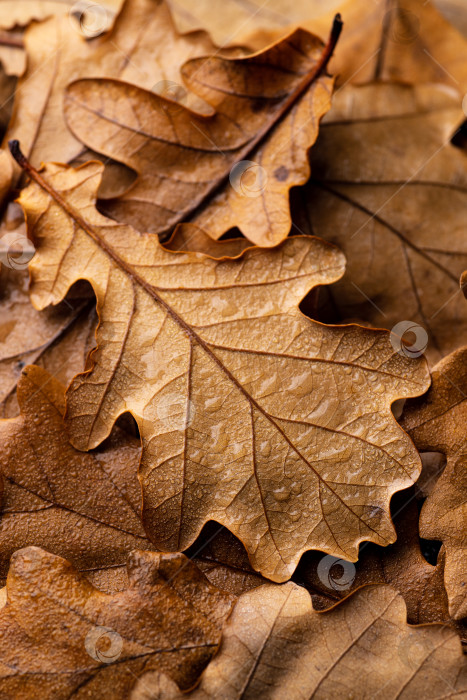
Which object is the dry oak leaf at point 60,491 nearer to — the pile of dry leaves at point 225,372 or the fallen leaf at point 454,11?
the pile of dry leaves at point 225,372

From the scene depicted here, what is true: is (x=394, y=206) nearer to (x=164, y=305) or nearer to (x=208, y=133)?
(x=208, y=133)

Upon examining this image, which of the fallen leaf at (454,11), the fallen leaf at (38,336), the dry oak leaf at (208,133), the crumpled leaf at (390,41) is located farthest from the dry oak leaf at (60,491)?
the fallen leaf at (454,11)

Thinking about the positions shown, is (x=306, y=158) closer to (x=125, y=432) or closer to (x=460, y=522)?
(x=125, y=432)

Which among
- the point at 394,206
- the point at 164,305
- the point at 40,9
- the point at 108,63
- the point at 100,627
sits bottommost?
the point at 394,206

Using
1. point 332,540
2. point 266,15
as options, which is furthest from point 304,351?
point 266,15

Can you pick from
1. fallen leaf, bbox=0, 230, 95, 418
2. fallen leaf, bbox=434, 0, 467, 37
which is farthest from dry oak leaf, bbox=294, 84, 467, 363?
fallen leaf, bbox=0, 230, 95, 418

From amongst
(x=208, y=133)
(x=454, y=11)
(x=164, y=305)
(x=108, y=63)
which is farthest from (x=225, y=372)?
(x=454, y=11)

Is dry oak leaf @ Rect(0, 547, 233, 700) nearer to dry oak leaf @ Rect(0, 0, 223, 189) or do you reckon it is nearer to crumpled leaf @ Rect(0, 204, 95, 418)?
crumpled leaf @ Rect(0, 204, 95, 418)
